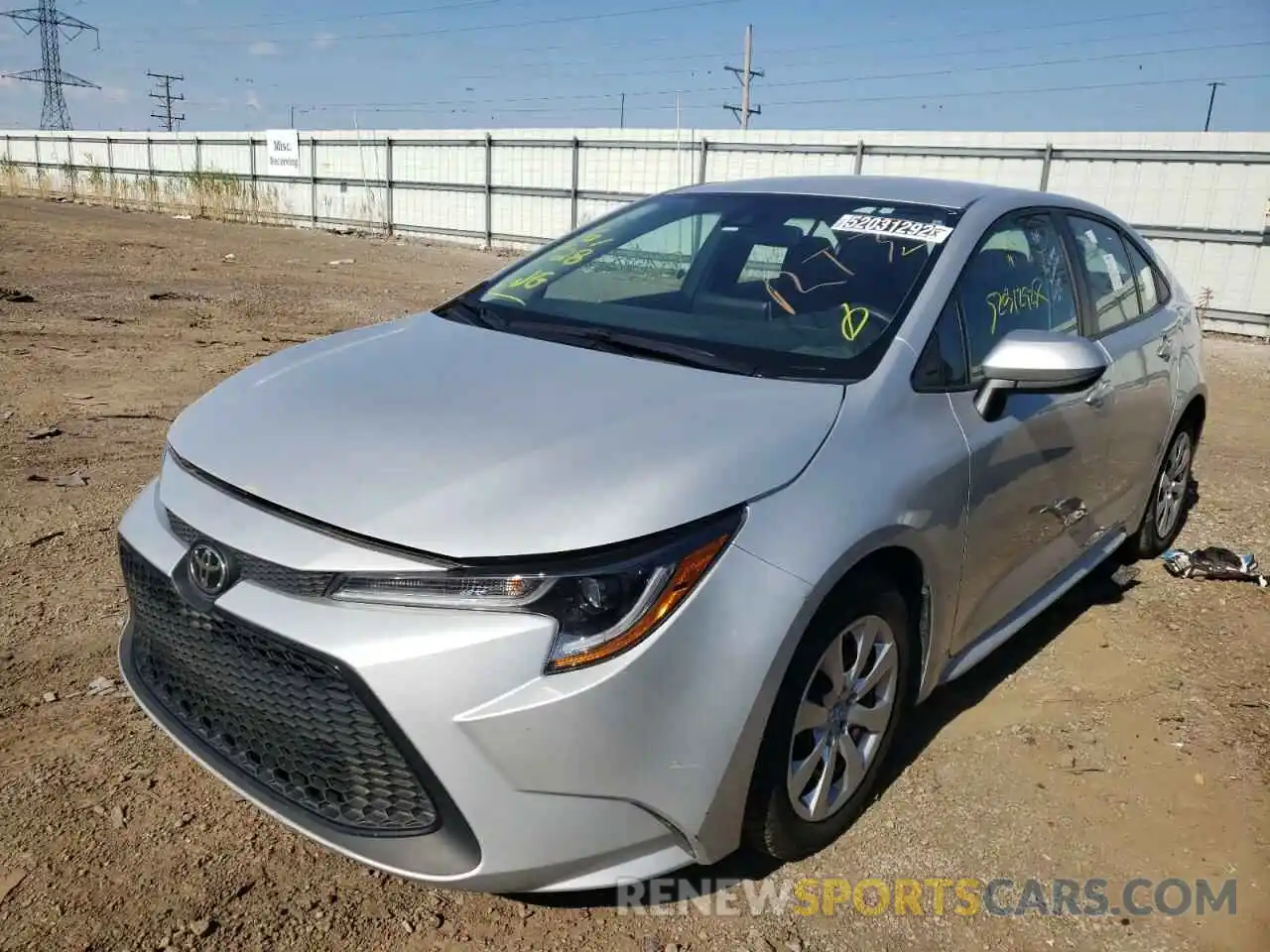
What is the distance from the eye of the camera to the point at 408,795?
1899 millimetres

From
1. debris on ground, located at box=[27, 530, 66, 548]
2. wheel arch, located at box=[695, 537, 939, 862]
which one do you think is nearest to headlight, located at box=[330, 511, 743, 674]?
wheel arch, located at box=[695, 537, 939, 862]

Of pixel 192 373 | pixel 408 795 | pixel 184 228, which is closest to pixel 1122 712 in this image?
pixel 408 795

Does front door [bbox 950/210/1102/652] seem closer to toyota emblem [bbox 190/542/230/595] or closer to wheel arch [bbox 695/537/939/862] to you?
wheel arch [bbox 695/537/939/862]

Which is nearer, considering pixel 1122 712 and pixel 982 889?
pixel 982 889

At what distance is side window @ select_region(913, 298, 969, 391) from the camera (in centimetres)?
261

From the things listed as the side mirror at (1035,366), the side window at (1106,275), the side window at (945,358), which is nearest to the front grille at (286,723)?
the side window at (945,358)

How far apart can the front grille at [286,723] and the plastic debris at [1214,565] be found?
12.9ft

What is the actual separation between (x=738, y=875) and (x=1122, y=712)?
1674 millimetres

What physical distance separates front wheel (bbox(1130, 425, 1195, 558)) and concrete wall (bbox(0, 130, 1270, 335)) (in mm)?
9901

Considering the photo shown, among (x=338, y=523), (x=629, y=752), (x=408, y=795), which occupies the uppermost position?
(x=338, y=523)

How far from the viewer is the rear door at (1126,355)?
3561 millimetres

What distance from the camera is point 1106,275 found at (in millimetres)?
3842

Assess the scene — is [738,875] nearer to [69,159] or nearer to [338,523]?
[338,523]

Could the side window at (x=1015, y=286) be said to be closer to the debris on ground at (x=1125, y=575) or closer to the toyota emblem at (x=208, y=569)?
the debris on ground at (x=1125, y=575)
